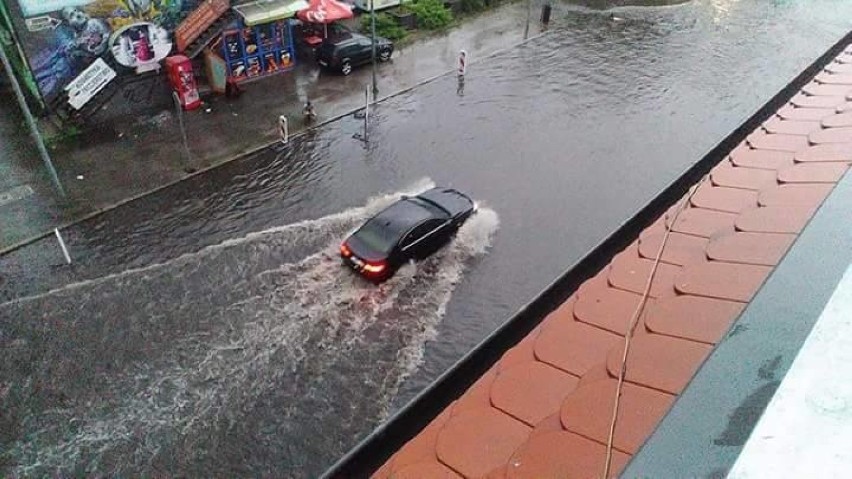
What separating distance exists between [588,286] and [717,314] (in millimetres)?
1541

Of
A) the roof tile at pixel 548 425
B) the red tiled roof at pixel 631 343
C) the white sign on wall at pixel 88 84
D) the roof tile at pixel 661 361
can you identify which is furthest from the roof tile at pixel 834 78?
the white sign on wall at pixel 88 84

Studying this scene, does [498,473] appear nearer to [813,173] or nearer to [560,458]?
[560,458]

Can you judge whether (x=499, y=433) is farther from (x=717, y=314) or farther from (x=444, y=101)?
(x=444, y=101)

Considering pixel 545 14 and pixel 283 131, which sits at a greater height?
pixel 545 14

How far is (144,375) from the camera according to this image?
12.3 m

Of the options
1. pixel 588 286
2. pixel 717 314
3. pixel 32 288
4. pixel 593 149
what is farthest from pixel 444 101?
pixel 717 314

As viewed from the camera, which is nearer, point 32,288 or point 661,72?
point 32,288

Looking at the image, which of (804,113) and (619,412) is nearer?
(619,412)

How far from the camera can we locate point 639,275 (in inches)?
238

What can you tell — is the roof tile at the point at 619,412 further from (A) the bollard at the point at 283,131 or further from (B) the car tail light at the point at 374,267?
(A) the bollard at the point at 283,131

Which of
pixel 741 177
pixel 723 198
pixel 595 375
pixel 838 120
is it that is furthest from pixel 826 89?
pixel 595 375

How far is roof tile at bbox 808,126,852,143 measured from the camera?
7.36 metres

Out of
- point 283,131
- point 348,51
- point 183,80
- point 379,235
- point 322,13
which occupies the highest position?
point 322,13

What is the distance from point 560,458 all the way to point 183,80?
819 inches
